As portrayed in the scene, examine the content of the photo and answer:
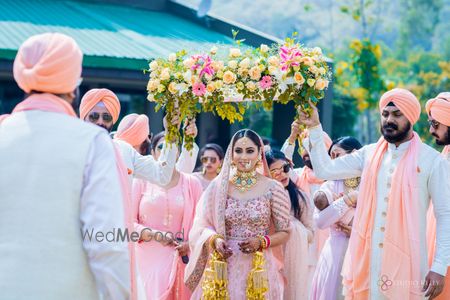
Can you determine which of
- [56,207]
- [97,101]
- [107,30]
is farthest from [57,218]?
[107,30]

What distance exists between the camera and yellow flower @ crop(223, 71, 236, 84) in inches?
254

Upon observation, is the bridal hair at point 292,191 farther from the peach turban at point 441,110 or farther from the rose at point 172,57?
the rose at point 172,57

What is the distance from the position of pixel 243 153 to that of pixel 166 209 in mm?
1391

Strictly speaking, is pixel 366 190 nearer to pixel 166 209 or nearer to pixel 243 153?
pixel 243 153

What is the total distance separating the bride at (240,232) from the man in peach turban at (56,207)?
2.79 meters

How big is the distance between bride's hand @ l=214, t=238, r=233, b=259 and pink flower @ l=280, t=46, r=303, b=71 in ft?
4.88

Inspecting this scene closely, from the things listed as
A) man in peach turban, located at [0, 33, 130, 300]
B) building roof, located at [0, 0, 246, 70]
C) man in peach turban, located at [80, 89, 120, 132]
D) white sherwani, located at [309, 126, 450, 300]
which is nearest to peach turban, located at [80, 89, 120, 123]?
man in peach turban, located at [80, 89, 120, 132]

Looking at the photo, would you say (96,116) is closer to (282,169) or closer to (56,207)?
(282,169)

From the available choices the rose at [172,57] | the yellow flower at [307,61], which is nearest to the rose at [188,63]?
the rose at [172,57]

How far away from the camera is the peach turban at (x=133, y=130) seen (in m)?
7.44

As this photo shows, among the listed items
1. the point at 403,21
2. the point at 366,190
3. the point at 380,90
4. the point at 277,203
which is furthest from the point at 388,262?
the point at 403,21

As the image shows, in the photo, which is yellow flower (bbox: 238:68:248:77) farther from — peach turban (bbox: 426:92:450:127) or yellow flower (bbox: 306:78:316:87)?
peach turban (bbox: 426:92:450:127)

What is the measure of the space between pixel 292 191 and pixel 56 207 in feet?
15.2

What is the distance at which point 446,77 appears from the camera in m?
34.6
